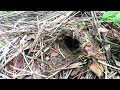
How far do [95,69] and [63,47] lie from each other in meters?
0.29

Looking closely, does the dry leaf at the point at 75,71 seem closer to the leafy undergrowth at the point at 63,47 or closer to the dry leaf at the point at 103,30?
the leafy undergrowth at the point at 63,47

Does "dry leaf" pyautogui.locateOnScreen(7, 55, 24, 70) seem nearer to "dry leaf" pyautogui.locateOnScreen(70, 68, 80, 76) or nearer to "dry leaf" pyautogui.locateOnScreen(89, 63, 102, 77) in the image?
"dry leaf" pyautogui.locateOnScreen(70, 68, 80, 76)

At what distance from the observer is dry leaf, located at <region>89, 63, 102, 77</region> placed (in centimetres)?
134

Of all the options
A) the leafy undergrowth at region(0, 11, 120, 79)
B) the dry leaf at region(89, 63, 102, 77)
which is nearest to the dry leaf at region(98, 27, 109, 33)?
the leafy undergrowth at region(0, 11, 120, 79)

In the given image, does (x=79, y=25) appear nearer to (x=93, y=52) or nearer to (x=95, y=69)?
(x=93, y=52)

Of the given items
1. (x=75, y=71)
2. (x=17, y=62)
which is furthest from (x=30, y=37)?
(x=75, y=71)

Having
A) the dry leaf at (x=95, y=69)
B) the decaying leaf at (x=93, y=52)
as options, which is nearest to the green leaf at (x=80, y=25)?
the decaying leaf at (x=93, y=52)
